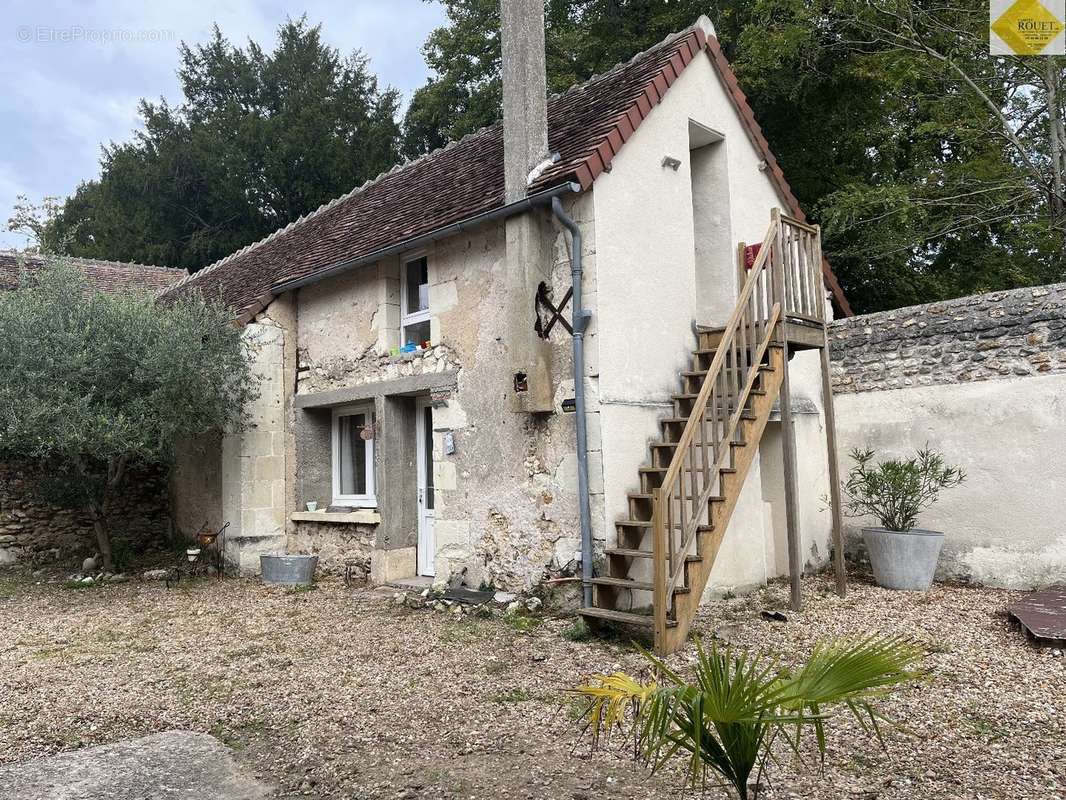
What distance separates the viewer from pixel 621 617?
563cm

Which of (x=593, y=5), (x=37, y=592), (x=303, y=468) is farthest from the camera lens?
(x=593, y=5)

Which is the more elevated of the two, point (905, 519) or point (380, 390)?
point (380, 390)

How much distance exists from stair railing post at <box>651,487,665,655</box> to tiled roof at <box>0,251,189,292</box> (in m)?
12.7

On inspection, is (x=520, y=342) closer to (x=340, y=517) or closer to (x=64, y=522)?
(x=340, y=517)

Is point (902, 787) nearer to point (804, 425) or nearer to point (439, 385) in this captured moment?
point (439, 385)

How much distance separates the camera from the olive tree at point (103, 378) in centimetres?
786

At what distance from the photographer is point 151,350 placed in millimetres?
8258

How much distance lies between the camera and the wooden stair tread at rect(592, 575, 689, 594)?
555 centimetres

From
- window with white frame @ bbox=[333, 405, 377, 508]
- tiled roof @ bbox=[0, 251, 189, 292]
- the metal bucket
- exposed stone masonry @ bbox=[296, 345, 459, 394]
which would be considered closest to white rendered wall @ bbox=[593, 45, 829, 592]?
exposed stone masonry @ bbox=[296, 345, 459, 394]

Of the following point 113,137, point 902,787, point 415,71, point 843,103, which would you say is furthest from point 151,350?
point 113,137

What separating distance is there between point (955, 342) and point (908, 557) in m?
2.40

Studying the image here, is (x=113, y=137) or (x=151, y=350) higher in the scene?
(x=113, y=137)

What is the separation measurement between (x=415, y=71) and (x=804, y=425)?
56.2 ft

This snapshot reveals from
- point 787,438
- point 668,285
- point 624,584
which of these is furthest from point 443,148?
point 624,584
